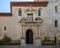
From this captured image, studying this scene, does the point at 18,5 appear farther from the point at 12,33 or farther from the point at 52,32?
the point at 52,32

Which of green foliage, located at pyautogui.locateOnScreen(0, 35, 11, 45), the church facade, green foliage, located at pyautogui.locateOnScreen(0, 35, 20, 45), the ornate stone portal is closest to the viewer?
green foliage, located at pyautogui.locateOnScreen(0, 35, 20, 45)

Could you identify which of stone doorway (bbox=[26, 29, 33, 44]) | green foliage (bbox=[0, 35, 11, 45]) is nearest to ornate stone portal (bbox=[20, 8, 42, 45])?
stone doorway (bbox=[26, 29, 33, 44])

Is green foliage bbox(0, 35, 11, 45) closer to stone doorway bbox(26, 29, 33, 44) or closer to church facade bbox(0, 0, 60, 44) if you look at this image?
church facade bbox(0, 0, 60, 44)

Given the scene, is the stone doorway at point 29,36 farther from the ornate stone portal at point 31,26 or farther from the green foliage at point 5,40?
the green foliage at point 5,40

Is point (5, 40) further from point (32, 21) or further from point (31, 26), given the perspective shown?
point (32, 21)

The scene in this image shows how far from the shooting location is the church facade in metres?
39.0

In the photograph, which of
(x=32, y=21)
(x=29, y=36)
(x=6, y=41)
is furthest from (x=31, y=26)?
(x=6, y=41)

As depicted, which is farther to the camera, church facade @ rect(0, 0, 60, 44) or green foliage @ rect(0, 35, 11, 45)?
church facade @ rect(0, 0, 60, 44)

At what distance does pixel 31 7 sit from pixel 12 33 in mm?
5945

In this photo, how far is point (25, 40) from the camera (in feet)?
125

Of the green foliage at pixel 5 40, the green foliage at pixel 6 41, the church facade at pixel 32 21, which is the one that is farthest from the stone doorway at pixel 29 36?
the green foliage at pixel 5 40

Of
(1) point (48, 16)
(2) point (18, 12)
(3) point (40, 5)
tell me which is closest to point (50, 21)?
(1) point (48, 16)

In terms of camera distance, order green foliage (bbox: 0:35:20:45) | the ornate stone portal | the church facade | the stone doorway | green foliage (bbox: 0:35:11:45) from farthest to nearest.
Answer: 1. the stone doorway
2. the church facade
3. the ornate stone portal
4. green foliage (bbox: 0:35:11:45)
5. green foliage (bbox: 0:35:20:45)

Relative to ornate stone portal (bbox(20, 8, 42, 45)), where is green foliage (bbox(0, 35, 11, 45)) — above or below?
below
